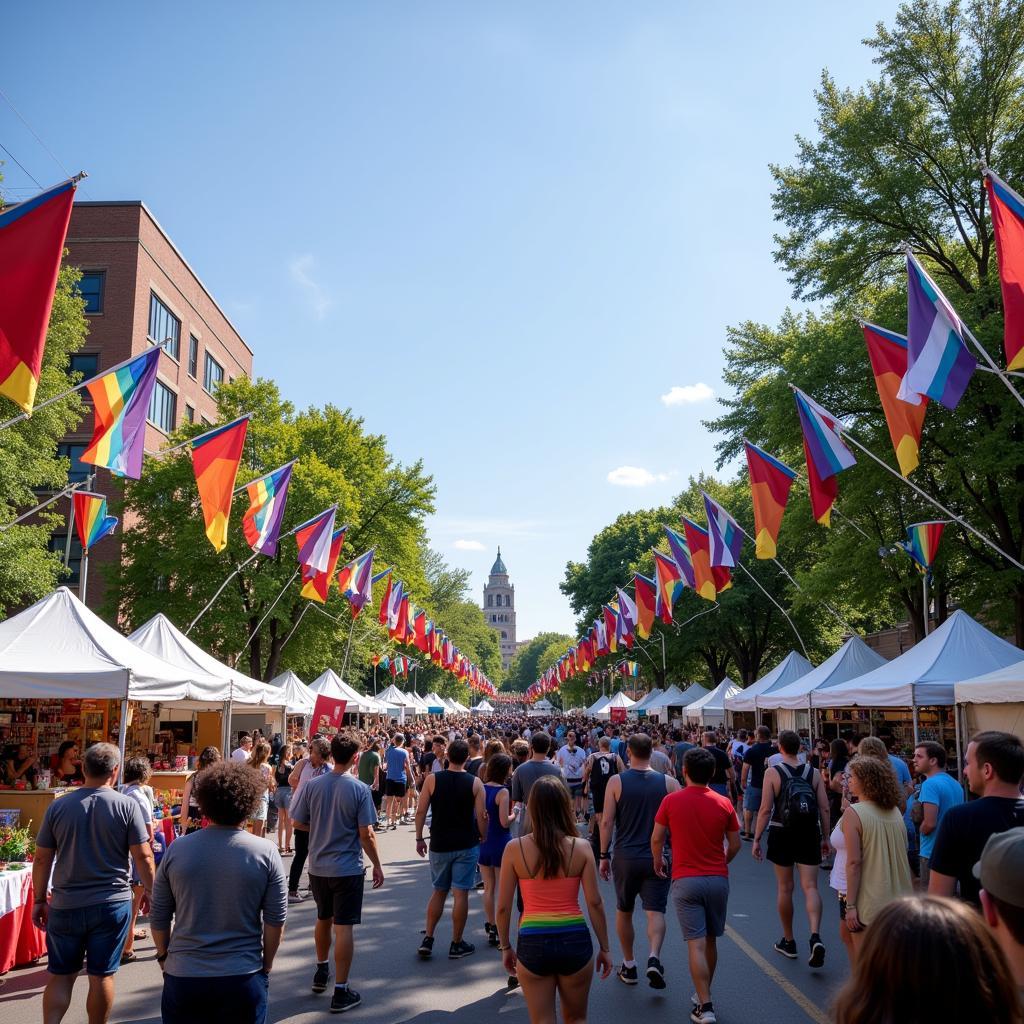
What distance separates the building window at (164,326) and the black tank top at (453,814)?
108 feet

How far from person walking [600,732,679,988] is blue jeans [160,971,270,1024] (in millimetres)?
4076

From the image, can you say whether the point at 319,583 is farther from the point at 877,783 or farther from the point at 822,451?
the point at 877,783

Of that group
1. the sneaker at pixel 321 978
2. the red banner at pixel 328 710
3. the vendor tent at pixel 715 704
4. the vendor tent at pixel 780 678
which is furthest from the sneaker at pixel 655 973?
the vendor tent at pixel 715 704

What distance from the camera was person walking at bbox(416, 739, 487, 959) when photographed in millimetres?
8328

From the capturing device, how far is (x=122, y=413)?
11.9 metres

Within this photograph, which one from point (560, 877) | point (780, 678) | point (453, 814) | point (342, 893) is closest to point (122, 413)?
point (453, 814)

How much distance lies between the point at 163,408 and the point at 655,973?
36.2 metres

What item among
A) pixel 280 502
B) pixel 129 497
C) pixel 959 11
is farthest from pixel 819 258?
pixel 129 497

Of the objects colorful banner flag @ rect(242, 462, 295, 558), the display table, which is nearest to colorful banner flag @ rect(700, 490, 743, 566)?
colorful banner flag @ rect(242, 462, 295, 558)

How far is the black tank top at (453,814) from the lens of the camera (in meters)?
8.34

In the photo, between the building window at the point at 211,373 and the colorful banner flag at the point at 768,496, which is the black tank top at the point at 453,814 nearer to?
the colorful banner flag at the point at 768,496

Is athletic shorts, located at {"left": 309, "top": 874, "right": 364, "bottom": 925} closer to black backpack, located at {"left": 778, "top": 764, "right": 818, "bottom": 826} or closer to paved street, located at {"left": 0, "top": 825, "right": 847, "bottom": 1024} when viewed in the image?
paved street, located at {"left": 0, "top": 825, "right": 847, "bottom": 1024}

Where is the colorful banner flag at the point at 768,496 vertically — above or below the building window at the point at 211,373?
below

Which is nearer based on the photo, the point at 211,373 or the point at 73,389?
the point at 73,389
